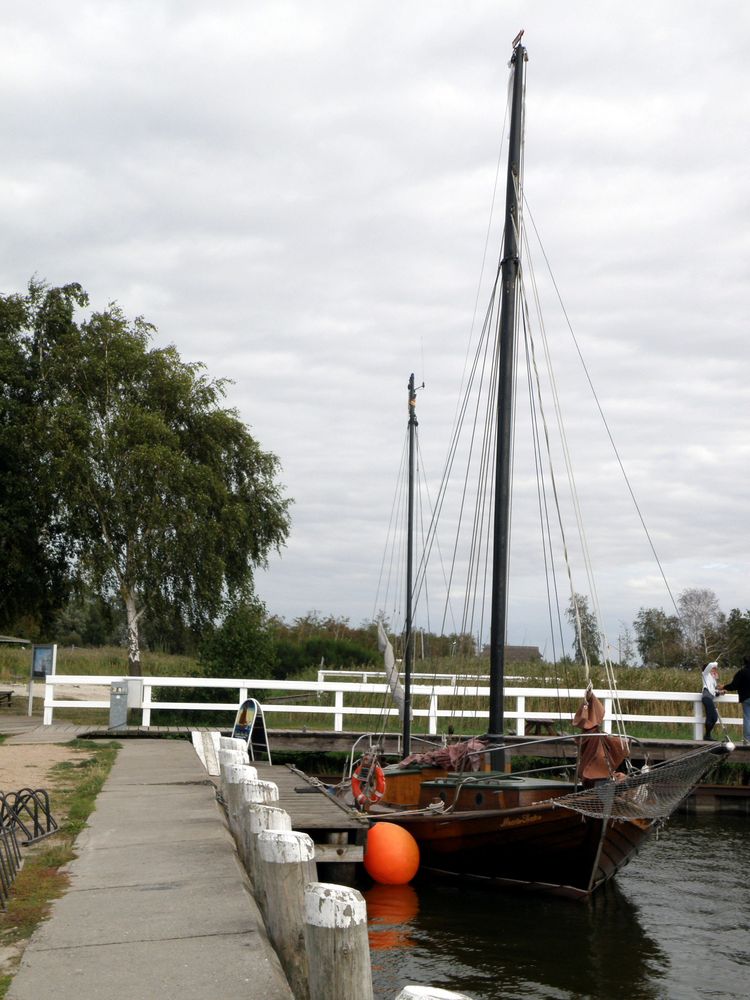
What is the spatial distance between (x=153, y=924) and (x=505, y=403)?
1185 centimetres

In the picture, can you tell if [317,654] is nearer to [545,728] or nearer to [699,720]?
[545,728]

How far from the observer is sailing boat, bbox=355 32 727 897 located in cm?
1317

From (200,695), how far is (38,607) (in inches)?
374

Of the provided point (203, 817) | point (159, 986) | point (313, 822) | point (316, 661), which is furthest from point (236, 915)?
point (316, 661)

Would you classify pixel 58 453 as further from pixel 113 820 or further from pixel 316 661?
pixel 113 820

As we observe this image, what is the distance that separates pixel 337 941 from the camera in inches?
184

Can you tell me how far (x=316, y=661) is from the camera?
1592 inches

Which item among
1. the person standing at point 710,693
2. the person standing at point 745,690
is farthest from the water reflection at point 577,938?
the person standing at point 710,693

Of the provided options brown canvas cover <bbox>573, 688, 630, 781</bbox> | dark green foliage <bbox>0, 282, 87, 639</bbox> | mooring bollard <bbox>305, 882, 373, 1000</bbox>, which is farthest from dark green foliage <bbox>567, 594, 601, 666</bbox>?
dark green foliage <bbox>0, 282, 87, 639</bbox>

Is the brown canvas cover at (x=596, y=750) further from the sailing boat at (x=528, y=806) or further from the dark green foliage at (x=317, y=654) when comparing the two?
the dark green foliage at (x=317, y=654)

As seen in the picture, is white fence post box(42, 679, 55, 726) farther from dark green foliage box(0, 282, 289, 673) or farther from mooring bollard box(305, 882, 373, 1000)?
mooring bollard box(305, 882, 373, 1000)

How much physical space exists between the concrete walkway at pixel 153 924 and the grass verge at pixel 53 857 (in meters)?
0.11

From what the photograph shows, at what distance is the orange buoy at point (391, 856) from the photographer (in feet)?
46.2

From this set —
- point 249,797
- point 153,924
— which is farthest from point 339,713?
point 153,924
